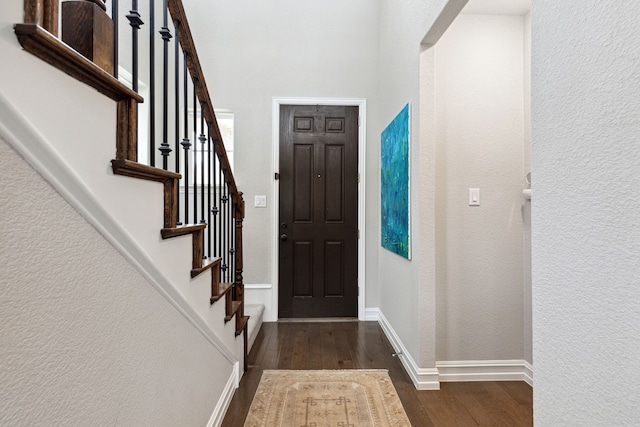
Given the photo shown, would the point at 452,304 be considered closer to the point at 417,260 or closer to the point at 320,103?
the point at 417,260

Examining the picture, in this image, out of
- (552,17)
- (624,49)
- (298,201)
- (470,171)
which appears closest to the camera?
(624,49)

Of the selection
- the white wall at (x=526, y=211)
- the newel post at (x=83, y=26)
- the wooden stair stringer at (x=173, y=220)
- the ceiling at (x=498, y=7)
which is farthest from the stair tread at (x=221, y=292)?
the ceiling at (x=498, y=7)

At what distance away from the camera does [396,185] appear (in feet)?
8.54

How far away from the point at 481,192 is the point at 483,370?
3.94ft

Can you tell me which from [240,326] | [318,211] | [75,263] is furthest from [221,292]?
[318,211]

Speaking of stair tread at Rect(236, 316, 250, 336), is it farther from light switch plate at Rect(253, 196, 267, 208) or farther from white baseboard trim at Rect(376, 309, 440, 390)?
light switch plate at Rect(253, 196, 267, 208)

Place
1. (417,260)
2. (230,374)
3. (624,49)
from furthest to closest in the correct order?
(417,260) < (230,374) < (624,49)

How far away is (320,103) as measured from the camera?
3457 mm

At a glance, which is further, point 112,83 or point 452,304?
point 452,304

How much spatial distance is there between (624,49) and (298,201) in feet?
9.48

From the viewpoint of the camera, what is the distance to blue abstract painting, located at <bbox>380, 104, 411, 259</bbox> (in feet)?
7.65

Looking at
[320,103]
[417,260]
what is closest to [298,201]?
[320,103]

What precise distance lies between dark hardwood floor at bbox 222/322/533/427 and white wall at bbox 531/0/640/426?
963 mm

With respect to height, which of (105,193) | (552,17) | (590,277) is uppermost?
(552,17)
